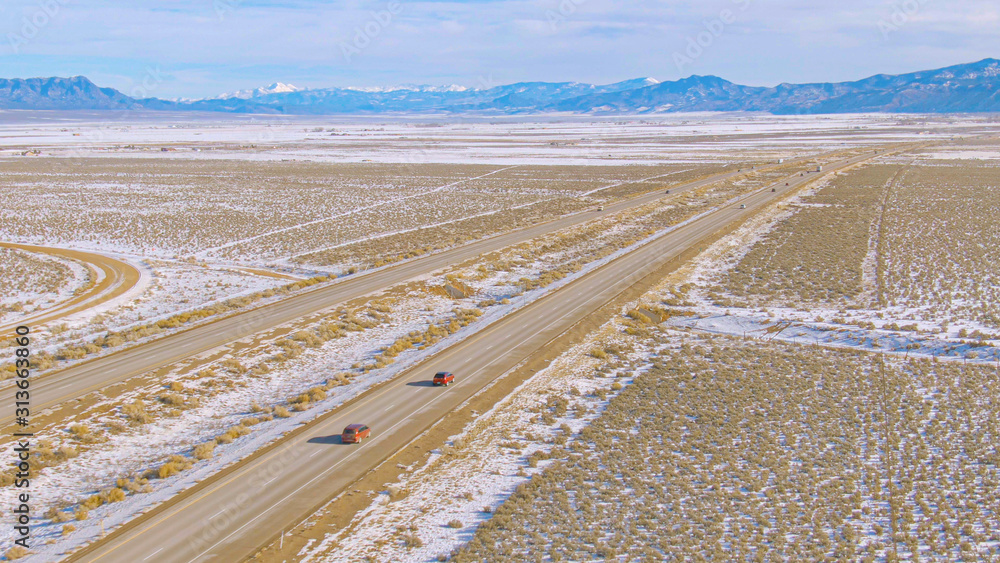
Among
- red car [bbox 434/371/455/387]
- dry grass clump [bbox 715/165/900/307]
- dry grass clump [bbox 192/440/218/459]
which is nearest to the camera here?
dry grass clump [bbox 192/440/218/459]

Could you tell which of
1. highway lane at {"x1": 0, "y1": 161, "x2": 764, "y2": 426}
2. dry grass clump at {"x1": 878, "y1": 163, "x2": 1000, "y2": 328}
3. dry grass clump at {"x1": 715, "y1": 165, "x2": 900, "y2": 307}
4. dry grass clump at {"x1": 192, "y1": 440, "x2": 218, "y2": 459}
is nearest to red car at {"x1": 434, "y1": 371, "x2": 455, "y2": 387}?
dry grass clump at {"x1": 192, "y1": 440, "x2": 218, "y2": 459}

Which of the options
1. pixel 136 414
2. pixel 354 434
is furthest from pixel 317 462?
pixel 136 414

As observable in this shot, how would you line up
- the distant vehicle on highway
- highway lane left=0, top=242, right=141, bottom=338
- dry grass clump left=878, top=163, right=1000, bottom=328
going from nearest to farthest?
the distant vehicle on highway < highway lane left=0, top=242, right=141, bottom=338 < dry grass clump left=878, top=163, right=1000, bottom=328

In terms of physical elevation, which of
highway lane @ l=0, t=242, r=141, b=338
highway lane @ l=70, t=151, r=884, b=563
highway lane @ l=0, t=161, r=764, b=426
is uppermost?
highway lane @ l=0, t=242, r=141, b=338

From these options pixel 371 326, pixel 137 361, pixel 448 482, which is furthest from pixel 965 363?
pixel 137 361

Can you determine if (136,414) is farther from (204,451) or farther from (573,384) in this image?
(573,384)

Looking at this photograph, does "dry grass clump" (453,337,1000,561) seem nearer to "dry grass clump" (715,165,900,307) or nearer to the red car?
the red car

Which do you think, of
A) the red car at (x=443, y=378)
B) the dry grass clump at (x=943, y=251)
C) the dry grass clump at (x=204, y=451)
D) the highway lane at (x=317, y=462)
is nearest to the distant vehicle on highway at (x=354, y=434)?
the highway lane at (x=317, y=462)

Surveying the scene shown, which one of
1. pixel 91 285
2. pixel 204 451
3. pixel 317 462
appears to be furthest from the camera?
pixel 91 285
